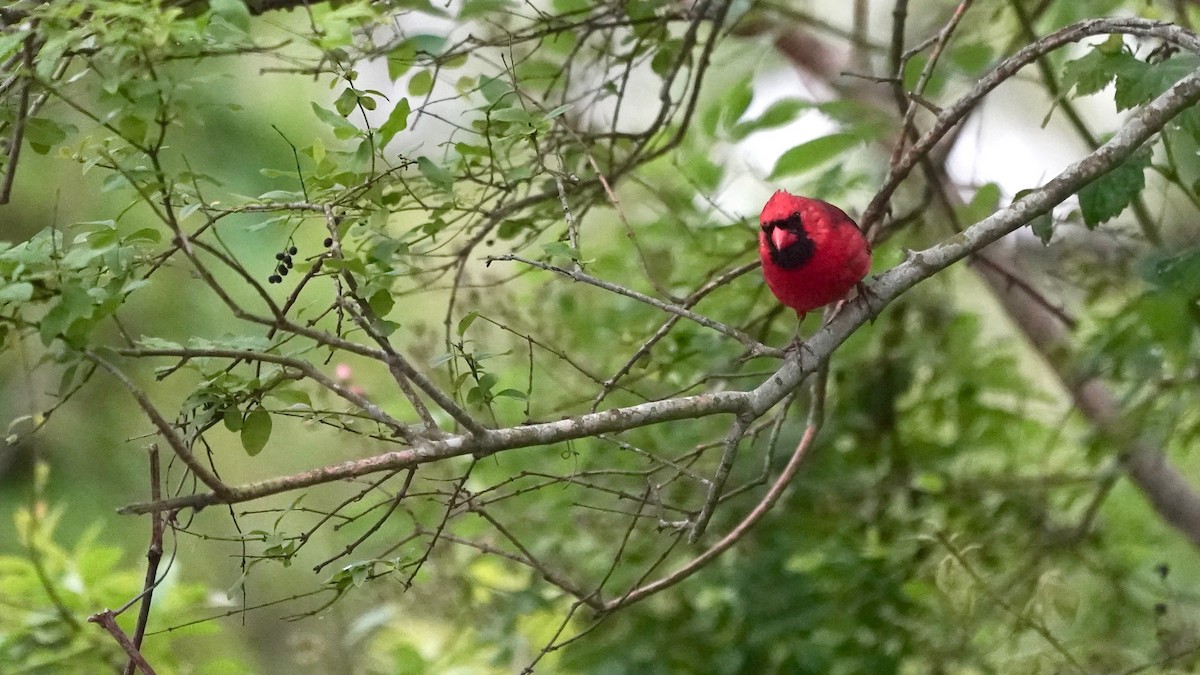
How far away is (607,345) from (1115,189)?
1.10m

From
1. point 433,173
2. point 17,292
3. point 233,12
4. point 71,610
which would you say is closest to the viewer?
point 17,292

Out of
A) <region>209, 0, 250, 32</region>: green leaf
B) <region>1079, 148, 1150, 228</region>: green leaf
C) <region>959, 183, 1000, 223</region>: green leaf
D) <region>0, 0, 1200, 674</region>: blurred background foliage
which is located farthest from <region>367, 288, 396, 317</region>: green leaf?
<region>959, 183, 1000, 223</region>: green leaf

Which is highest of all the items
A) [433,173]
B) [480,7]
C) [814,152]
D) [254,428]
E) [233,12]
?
[480,7]

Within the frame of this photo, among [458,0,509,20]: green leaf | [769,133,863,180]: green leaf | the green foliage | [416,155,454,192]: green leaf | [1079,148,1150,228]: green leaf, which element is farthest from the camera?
[769,133,863,180]: green leaf

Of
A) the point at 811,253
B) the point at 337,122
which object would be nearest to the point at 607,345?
the point at 811,253

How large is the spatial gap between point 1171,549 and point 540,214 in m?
2.10

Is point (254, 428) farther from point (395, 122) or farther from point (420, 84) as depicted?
point (420, 84)

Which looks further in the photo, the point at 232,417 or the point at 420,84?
the point at 420,84

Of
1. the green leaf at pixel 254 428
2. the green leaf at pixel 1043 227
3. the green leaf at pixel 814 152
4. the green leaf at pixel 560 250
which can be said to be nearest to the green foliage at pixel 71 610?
the green leaf at pixel 254 428

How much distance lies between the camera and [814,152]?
1843mm

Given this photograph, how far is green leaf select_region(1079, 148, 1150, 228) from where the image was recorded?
1.34m

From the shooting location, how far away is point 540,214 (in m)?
1.66

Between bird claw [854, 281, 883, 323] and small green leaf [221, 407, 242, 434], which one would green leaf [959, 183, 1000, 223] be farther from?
small green leaf [221, 407, 242, 434]

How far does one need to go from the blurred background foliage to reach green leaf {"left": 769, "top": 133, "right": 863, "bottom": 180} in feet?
0.03
